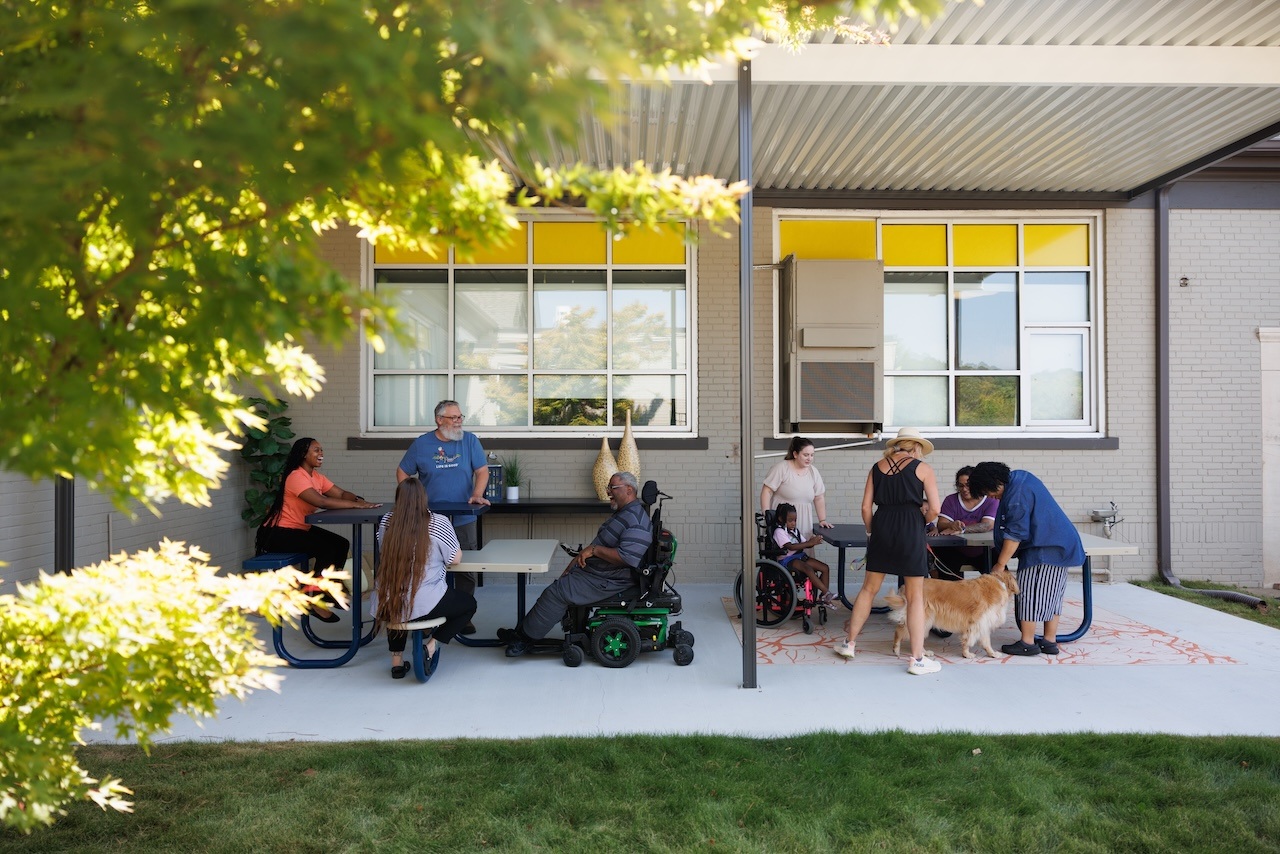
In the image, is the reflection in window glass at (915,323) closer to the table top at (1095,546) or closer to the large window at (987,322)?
the large window at (987,322)

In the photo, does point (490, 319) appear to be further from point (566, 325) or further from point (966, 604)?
point (966, 604)

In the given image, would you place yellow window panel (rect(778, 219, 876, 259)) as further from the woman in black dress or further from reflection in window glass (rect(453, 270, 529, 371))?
the woman in black dress

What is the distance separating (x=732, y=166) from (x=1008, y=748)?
18.0 ft

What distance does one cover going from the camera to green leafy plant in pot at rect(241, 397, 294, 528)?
7945mm

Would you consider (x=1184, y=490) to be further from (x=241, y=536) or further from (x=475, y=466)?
(x=241, y=536)

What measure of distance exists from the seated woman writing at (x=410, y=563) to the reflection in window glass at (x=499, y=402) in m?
3.31

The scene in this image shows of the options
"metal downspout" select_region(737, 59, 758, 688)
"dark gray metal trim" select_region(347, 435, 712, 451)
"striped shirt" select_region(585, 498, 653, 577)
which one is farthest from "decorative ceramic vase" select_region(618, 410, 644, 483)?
"metal downspout" select_region(737, 59, 758, 688)

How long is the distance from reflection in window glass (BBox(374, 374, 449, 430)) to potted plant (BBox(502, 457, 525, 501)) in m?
0.89

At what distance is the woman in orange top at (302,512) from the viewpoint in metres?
6.39

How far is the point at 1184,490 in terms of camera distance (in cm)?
880

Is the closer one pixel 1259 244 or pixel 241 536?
pixel 241 536

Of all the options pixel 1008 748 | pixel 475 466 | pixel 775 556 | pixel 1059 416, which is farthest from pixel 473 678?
pixel 1059 416

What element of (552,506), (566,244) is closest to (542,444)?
(552,506)

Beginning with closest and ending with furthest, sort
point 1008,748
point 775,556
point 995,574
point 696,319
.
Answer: point 1008,748 < point 995,574 < point 775,556 < point 696,319
